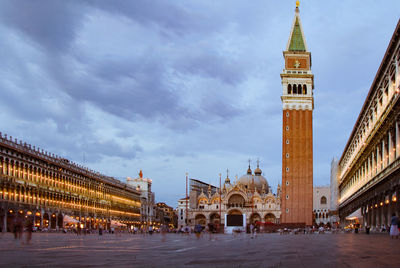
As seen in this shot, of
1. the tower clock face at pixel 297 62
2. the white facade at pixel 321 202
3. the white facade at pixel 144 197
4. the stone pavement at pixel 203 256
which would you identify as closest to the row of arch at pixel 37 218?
the stone pavement at pixel 203 256

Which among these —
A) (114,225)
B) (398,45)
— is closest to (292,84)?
(114,225)

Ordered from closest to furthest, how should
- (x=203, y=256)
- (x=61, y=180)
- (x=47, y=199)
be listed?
(x=203, y=256)
(x=47, y=199)
(x=61, y=180)

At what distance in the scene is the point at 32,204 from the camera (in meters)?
70.5

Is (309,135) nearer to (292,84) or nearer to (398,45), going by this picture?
(292,84)

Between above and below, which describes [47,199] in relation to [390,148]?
below

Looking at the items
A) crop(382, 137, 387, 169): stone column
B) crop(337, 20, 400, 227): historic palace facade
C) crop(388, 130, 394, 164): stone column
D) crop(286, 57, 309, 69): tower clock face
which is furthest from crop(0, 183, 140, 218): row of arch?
crop(286, 57, 309, 69): tower clock face

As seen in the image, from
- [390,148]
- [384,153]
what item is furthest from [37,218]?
[390,148]

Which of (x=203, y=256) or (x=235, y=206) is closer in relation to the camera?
(x=203, y=256)

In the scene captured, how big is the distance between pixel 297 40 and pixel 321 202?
5073cm

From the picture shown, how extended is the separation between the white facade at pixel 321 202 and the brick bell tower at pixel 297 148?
4389cm

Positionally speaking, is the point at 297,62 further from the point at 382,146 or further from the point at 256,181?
the point at 382,146

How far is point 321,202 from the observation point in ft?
Answer: 461

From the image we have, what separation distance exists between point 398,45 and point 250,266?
3108cm

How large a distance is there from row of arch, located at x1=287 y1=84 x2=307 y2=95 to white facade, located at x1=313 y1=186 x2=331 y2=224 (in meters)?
43.7
